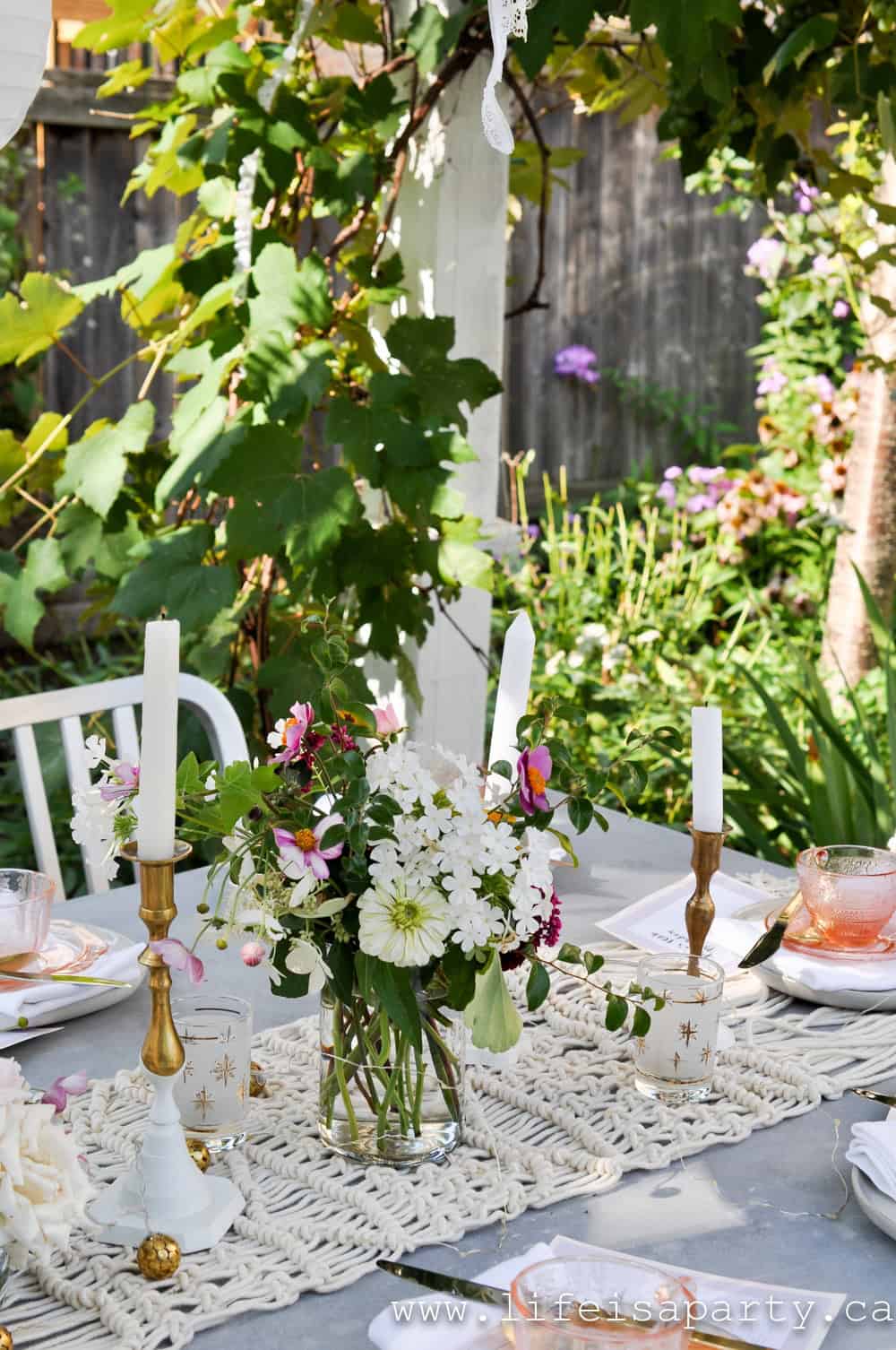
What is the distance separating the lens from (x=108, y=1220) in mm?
860

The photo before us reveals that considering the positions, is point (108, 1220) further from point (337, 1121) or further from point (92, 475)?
point (92, 475)

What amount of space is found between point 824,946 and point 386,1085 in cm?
48

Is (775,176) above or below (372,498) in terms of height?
above

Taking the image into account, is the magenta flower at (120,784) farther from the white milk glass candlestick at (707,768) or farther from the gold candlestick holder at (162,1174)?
the white milk glass candlestick at (707,768)

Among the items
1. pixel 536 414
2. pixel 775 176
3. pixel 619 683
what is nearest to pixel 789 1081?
pixel 775 176

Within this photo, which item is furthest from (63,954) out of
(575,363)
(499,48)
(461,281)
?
(575,363)

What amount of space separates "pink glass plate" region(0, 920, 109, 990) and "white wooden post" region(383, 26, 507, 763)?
35.2 inches

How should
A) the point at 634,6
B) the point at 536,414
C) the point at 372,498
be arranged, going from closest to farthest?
the point at 634,6 < the point at 372,498 < the point at 536,414

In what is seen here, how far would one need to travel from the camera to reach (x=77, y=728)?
5.30 feet

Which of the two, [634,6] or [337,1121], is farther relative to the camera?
[634,6]

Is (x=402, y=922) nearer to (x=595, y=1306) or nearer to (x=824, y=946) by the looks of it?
(x=595, y=1306)

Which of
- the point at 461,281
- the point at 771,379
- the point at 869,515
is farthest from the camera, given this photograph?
the point at 771,379

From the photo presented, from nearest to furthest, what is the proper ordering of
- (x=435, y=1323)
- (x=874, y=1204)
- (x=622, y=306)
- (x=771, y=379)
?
(x=435, y=1323), (x=874, y=1204), (x=771, y=379), (x=622, y=306)

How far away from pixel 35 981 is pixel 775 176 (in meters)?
1.69
